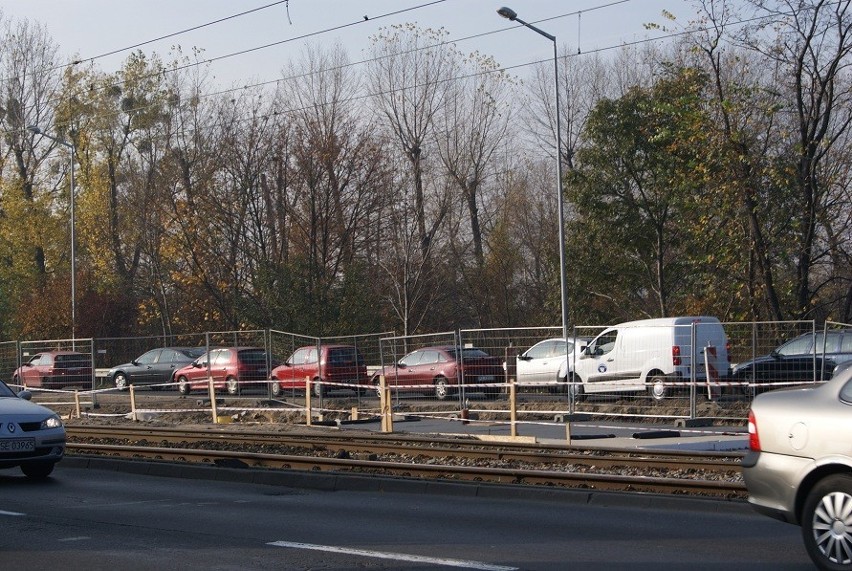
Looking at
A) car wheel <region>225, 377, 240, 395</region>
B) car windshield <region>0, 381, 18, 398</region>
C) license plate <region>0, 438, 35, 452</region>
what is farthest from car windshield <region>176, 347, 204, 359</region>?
license plate <region>0, 438, 35, 452</region>

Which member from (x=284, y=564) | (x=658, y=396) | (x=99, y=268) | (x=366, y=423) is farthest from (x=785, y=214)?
(x=99, y=268)

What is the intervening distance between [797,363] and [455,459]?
858cm

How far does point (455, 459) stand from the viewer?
1576 cm

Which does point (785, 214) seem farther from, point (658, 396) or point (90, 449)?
point (90, 449)

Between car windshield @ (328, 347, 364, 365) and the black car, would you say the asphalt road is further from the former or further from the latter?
car windshield @ (328, 347, 364, 365)

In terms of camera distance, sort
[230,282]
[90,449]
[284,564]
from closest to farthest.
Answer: [284,564], [90,449], [230,282]

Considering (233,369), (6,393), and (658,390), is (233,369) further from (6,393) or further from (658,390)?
(6,393)

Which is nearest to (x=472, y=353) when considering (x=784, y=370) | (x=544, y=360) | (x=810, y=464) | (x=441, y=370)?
(x=544, y=360)

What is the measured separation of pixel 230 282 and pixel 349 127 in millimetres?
8041

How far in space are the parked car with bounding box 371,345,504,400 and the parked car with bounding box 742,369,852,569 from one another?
53.6 feet

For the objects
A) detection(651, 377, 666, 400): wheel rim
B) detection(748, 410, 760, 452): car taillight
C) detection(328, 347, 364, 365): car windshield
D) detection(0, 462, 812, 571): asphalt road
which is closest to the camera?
detection(748, 410, 760, 452): car taillight

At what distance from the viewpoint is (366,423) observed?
23328mm

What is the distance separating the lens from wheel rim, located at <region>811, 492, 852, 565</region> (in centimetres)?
695

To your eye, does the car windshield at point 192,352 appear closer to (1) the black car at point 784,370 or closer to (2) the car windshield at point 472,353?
(2) the car windshield at point 472,353
